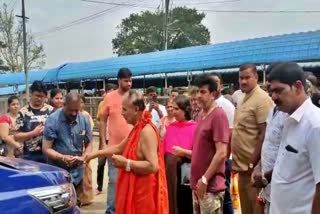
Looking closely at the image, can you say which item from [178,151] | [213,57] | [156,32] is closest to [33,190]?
[178,151]

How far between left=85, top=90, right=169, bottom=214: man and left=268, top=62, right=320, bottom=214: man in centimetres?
143

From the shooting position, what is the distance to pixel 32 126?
245 inches

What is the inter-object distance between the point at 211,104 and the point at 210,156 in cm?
47

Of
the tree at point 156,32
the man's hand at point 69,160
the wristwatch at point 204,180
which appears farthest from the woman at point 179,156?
the tree at point 156,32

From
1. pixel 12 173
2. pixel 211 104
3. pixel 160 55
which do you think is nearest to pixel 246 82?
pixel 211 104

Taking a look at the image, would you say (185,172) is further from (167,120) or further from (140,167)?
(140,167)

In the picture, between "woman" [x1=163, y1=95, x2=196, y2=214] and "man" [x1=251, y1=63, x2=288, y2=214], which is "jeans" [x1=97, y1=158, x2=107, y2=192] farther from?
"man" [x1=251, y1=63, x2=288, y2=214]

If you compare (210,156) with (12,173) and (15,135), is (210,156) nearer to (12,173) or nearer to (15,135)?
(12,173)

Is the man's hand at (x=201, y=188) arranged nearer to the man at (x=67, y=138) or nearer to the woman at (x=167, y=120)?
the man at (x=67, y=138)

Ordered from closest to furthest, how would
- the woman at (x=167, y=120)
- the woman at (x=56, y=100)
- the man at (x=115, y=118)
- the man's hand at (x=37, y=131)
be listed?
the man's hand at (x=37, y=131), the man at (x=115, y=118), the woman at (x=167, y=120), the woman at (x=56, y=100)

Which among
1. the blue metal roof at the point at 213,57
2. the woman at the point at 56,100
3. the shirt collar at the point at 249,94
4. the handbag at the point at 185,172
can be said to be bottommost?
the handbag at the point at 185,172

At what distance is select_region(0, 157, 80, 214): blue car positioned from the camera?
10.7 ft

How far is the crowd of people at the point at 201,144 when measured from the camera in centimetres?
309

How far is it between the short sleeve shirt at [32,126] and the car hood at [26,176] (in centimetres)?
225
